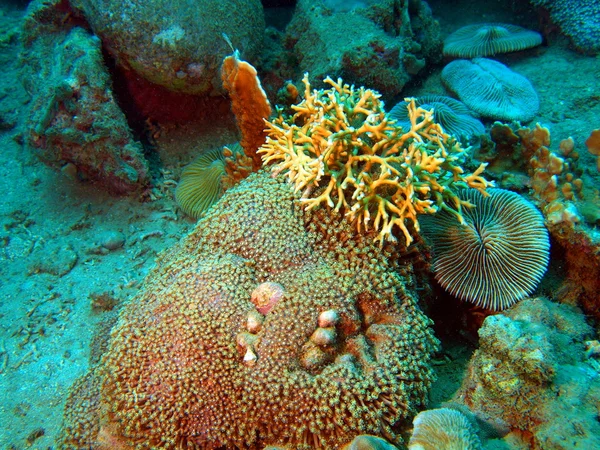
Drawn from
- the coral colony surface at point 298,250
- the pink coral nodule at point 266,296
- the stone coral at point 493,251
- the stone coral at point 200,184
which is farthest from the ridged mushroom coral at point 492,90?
the pink coral nodule at point 266,296

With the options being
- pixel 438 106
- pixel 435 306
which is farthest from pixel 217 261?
pixel 438 106

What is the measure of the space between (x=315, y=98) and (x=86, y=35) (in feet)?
13.0

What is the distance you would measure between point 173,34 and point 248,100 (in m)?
1.95

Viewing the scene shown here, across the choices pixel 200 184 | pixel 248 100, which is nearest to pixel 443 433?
pixel 248 100

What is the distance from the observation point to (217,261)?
115 inches

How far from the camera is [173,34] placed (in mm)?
4723

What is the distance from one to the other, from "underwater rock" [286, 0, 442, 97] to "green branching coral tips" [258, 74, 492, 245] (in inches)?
85.0

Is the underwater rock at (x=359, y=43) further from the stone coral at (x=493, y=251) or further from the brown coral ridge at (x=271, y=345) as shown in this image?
the brown coral ridge at (x=271, y=345)

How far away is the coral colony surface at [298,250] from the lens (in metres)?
2.48

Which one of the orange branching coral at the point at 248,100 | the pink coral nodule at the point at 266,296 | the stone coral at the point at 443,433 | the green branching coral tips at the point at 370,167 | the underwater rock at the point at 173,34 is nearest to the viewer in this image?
the stone coral at the point at 443,433

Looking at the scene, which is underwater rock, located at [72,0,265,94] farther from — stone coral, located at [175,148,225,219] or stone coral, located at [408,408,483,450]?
stone coral, located at [408,408,483,450]

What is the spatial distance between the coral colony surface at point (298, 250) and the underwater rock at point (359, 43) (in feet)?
0.13

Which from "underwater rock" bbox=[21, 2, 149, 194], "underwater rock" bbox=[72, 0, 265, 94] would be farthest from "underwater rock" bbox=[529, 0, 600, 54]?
"underwater rock" bbox=[21, 2, 149, 194]

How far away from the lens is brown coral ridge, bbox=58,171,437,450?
241cm
